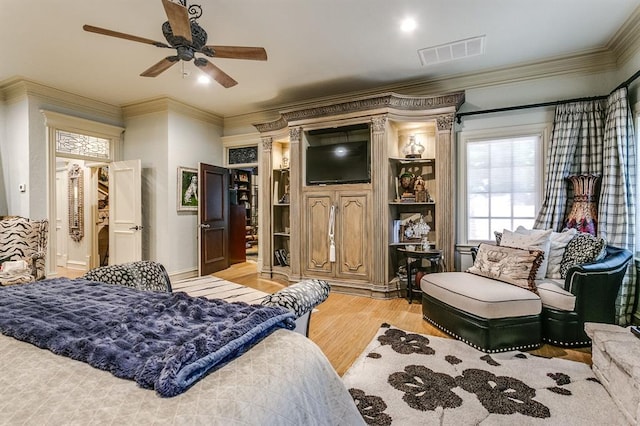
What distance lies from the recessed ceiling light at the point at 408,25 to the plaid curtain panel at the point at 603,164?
6.59ft

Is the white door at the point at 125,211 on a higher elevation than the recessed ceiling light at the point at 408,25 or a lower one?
lower

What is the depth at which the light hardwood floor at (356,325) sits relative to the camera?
8.33 feet

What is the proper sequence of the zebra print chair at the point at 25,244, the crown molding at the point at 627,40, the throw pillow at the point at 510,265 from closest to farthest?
the throw pillow at the point at 510,265 < the crown molding at the point at 627,40 < the zebra print chair at the point at 25,244

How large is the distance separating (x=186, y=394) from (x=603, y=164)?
14.1 ft

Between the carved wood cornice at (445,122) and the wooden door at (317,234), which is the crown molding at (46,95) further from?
the carved wood cornice at (445,122)

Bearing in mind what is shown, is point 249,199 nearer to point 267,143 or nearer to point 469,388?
point 267,143

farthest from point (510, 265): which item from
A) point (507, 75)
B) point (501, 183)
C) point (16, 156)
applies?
point (16, 156)

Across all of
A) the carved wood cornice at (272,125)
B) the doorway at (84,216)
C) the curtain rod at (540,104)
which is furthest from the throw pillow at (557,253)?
the doorway at (84,216)

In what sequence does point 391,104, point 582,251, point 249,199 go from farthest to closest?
point 249,199 → point 391,104 → point 582,251

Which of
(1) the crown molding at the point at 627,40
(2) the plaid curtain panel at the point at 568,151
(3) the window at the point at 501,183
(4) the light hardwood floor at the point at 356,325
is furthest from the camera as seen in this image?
(3) the window at the point at 501,183

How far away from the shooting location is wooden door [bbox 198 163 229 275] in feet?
18.1

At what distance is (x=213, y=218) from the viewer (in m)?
5.80

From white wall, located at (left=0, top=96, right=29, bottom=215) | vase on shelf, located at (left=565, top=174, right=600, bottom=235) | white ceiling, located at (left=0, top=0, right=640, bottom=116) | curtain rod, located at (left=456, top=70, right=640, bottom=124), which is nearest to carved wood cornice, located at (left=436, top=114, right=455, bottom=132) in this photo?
curtain rod, located at (left=456, top=70, right=640, bottom=124)

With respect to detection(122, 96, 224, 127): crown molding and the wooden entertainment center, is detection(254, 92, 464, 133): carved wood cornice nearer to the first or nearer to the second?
the wooden entertainment center
